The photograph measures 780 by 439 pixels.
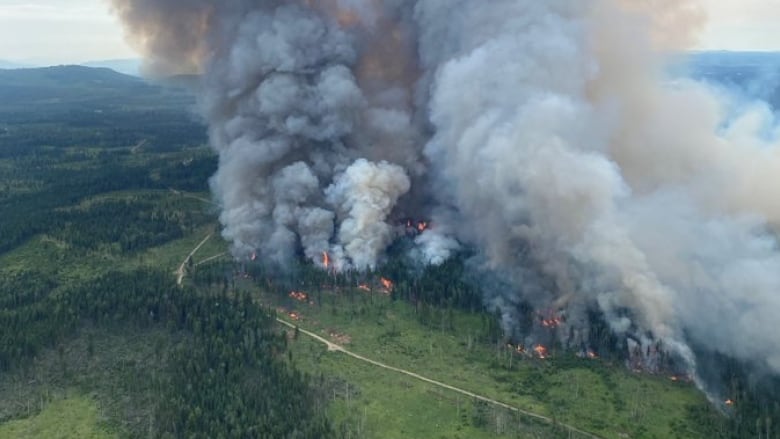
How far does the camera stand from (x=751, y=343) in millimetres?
89625

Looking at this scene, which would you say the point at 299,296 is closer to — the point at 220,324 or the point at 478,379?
the point at 220,324

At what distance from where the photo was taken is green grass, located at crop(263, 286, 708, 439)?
3233 inches

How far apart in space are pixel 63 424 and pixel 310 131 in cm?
7394

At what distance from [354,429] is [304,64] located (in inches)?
3163

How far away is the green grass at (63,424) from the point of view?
257ft

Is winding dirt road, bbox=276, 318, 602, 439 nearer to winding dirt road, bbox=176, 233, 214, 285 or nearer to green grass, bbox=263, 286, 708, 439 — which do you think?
green grass, bbox=263, 286, 708, 439

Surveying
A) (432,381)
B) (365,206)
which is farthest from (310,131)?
(432,381)

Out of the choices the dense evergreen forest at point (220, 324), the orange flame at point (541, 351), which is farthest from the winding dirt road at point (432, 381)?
the orange flame at point (541, 351)

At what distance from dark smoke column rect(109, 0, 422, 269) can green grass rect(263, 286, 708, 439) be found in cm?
2454

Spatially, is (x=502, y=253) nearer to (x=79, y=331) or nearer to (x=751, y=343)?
(x=751, y=343)

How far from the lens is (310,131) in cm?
13988

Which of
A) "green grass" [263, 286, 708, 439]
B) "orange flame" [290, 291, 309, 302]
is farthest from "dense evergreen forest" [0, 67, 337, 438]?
"orange flame" [290, 291, 309, 302]

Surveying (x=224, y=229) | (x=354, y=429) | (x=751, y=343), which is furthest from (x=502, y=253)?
(x=224, y=229)

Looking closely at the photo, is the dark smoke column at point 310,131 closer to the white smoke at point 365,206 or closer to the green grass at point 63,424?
the white smoke at point 365,206
